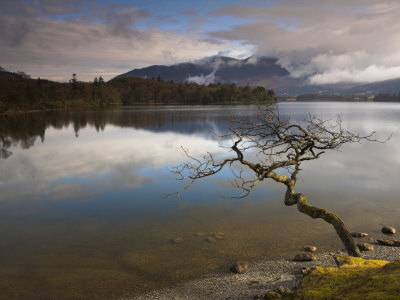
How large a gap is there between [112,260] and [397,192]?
53.6 ft

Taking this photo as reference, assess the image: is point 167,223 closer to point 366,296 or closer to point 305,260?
point 305,260

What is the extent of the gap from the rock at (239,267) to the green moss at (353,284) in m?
3.42

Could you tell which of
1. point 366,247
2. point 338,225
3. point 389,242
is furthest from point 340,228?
point 389,242

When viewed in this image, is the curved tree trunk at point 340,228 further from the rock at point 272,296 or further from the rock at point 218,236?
the rock at point 218,236

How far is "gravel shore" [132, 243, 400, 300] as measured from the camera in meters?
7.63

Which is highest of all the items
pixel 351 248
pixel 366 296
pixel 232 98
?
pixel 232 98

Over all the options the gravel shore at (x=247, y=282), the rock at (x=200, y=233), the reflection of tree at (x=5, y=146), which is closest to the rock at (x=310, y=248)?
the gravel shore at (x=247, y=282)

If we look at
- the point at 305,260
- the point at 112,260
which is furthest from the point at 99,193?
the point at 305,260

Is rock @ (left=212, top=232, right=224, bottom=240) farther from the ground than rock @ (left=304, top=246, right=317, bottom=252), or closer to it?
closer to it

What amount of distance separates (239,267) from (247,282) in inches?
35.7

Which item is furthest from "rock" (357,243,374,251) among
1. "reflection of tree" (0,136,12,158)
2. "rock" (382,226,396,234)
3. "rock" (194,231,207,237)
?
"reflection of tree" (0,136,12,158)

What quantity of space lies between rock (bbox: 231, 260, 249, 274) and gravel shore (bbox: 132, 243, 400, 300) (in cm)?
14

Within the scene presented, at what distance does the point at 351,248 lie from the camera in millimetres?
7570

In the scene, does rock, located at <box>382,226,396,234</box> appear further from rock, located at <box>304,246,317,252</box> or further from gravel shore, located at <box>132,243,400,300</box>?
rock, located at <box>304,246,317,252</box>
